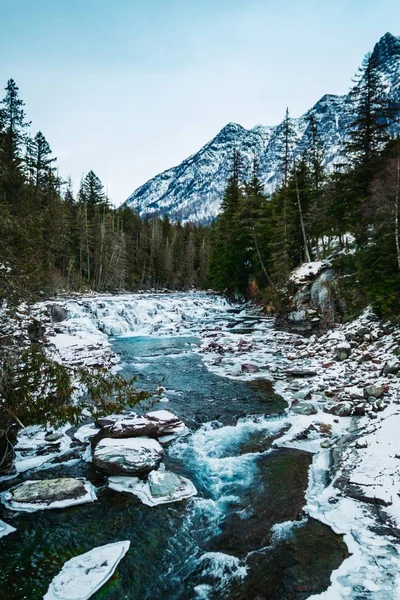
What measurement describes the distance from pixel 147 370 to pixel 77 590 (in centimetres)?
1068

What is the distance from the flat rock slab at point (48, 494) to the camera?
5.88 metres

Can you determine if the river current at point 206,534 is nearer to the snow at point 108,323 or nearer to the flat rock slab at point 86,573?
the flat rock slab at point 86,573

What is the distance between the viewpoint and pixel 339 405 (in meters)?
9.22

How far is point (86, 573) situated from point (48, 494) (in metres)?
1.95

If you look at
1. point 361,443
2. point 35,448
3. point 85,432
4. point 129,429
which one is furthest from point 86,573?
point 361,443

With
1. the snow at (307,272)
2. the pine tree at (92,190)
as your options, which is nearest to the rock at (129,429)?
the snow at (307,272)

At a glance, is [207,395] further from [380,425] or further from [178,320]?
[178,320]

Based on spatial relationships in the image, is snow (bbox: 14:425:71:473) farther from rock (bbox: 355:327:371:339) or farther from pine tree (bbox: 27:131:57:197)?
pine tree (bbox: 27:131:57:197)

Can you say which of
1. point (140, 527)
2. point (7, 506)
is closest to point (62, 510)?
point (7, 506)

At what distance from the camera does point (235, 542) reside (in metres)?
5.14

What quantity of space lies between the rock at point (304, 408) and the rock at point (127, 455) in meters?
4.25

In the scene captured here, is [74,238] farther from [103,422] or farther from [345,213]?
[103,422]

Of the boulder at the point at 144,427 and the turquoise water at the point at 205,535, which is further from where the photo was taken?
the boulder at the point at 144,427

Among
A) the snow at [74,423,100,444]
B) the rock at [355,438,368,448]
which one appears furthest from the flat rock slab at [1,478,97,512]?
the rock at [355,438,368,448]
